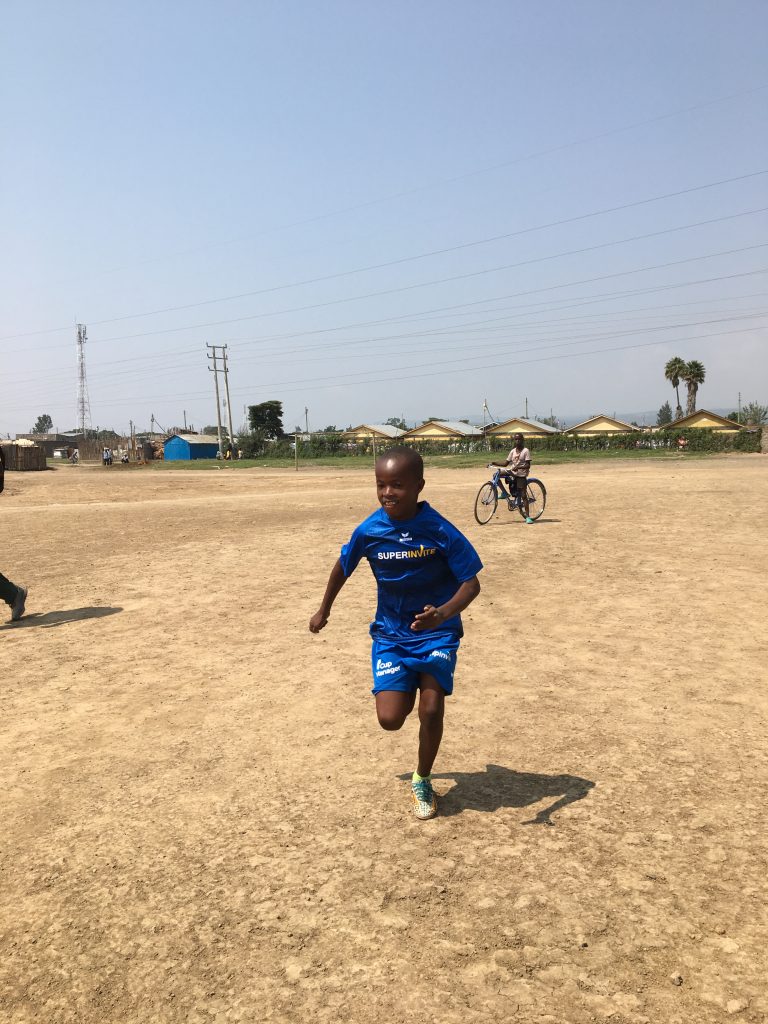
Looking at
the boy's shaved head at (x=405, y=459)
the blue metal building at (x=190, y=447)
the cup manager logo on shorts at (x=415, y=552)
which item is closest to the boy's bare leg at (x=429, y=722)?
the cup manager logo on shorts at (x=415, y=552)

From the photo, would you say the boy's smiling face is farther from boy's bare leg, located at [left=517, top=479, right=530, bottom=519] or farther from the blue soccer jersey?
boy's bare leg, located at [left=517, top=479, right=530, bottom=519]

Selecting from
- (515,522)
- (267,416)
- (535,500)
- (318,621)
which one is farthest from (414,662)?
(267,416)

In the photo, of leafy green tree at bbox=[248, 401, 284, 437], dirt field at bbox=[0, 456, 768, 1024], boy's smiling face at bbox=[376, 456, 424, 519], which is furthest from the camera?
leafy green tree at bbox=[248, 401, 284, 437]

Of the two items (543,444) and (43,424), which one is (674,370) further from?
(43,424)

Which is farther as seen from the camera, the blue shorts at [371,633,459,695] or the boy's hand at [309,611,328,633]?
the boy's hand at [309,611,328,633]

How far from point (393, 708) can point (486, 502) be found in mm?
12266

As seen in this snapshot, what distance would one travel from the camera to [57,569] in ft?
39.3

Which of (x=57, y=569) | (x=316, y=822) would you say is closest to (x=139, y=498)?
(x=57, y=569)

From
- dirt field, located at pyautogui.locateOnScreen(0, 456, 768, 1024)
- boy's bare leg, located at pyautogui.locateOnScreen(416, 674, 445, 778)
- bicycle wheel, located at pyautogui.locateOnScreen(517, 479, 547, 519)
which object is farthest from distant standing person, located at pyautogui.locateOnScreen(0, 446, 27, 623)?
bicycle wheel, located at pyautogui.locateOnScreen(517, 479, 547, 519)

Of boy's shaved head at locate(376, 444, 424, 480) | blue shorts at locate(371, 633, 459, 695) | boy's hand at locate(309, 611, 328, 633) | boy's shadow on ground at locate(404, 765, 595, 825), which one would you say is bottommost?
boy's shadow on ground at locate(404, 765, 595, 825)

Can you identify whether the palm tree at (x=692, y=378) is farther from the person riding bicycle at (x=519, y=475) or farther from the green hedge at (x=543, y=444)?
the person riding bicycle at (x=519, y=475)

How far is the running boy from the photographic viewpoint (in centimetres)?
406

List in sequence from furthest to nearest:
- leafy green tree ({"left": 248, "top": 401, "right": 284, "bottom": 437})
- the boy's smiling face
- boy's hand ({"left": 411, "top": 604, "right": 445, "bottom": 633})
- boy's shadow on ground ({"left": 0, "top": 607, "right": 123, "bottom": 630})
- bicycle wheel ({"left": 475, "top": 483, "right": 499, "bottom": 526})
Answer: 1. leafy green tree ({"left": 248, "top": 401, "right": 284, "bottom": 437})
2. bicycle wheel ({"left": 475, "top": 483, "right": 499, "bottom": 526})
3. boy's shadow on ground ({"left": 0, "top": 607, "right": 123, "bottom": 630})
4. the boy's smiling face
5. boy's hand ({"left": 411, "top": 604, "right": 445, "bottom": 633})

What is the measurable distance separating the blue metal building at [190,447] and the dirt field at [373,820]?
7420cm
